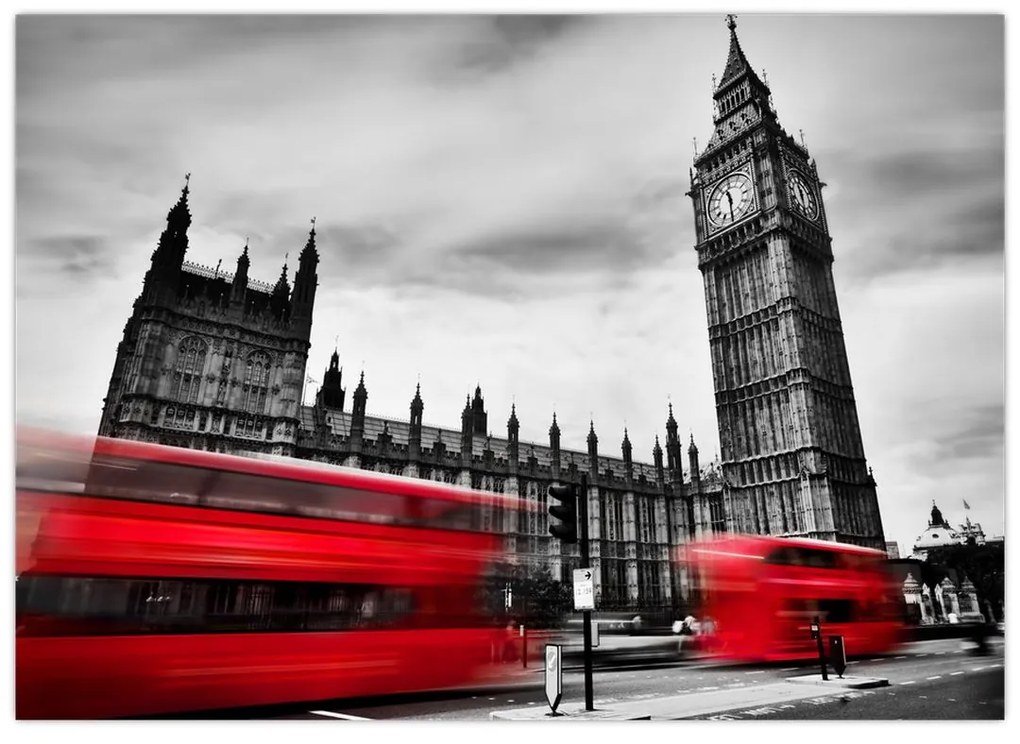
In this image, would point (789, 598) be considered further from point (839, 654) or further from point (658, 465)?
point (658, 465)

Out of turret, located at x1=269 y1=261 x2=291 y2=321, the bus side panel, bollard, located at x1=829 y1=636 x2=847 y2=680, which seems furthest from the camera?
turret, located at x1=269 y1=261 x2=291 y2=321

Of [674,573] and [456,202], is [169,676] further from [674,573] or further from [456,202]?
[674,573]

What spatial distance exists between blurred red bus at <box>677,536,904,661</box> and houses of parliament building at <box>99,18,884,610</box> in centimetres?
1770

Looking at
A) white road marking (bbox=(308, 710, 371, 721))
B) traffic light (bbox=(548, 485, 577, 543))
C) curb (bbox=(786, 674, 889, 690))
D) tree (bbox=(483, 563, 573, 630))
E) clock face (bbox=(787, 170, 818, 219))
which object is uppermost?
clock face (bbox=(787, 170, 818, 219))

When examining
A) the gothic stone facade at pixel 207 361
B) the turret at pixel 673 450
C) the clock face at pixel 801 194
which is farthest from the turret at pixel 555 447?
the clock face at pixel 801 194

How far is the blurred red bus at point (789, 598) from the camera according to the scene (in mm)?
12289

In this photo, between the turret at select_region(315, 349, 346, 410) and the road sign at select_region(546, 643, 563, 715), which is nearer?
the road sign at select_region(546, 643, 563, 715)

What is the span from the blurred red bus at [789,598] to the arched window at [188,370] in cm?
2492

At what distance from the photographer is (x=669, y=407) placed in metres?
36.5

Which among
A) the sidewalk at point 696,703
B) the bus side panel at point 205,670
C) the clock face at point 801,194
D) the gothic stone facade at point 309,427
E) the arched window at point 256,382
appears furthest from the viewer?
the clock face at point 801,194

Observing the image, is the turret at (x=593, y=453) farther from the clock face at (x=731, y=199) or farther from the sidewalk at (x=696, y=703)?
the sidewalk at (x=696, y=703)

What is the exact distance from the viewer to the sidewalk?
300 inches

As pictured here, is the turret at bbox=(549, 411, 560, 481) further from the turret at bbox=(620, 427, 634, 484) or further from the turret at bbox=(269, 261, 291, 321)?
the turret at bbox=(269, 261, 291, 321)

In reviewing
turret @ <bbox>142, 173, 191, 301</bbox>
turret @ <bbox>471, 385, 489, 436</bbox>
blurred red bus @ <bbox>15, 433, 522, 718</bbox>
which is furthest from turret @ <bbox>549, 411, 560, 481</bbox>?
blurred red bus @ <bbox>15, 433, 522, 718</bbox>
